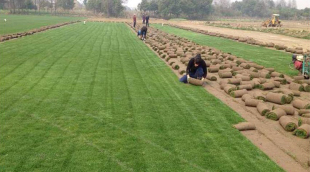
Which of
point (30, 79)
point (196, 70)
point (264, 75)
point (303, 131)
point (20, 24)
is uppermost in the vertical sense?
point (20, 24)

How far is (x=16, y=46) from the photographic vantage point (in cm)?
2464

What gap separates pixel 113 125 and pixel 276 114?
569cm

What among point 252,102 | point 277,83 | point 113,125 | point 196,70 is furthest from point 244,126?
point 277,83

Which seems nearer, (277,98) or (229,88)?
(277,98)

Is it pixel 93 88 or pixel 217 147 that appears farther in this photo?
pixel 93 88

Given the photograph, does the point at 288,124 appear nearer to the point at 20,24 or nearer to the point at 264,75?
the point at 264,75

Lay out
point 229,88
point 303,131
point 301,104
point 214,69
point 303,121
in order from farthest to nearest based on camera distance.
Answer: point 214,69 → point 229,88 → point 301,104 → point 303,121 → point 303,131

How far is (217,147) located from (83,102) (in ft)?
17.9

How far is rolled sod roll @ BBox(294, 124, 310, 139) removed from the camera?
9.28 m

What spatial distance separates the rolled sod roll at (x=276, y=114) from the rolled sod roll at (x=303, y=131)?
115 cm

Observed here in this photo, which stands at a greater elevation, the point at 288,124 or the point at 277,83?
the point at 277,83

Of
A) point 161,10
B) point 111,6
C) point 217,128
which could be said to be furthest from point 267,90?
point 111,6

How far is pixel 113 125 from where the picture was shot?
30.8ft

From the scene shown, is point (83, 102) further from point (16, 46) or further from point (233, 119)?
point (16, 46)
